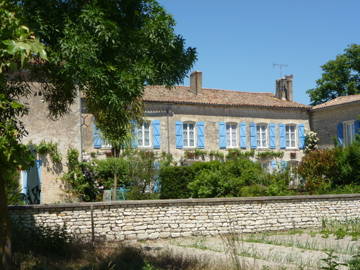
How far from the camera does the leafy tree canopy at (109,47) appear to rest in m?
6.79

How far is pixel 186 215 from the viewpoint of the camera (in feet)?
42.0

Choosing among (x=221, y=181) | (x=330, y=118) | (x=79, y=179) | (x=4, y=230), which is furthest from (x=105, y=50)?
(x=330, y=118)

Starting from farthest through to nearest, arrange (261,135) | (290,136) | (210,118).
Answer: (290,136)
(261,135)
(210,118)

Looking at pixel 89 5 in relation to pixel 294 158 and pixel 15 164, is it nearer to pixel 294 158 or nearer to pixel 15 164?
pixel 15 164

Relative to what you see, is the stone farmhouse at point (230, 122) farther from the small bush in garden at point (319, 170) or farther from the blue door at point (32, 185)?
the small bush in garden at point (319, 170)

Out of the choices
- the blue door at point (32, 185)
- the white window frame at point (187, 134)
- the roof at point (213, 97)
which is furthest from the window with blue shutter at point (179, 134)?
the blue door at point (32, 185)

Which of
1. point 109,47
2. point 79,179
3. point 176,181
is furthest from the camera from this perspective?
point 176,181

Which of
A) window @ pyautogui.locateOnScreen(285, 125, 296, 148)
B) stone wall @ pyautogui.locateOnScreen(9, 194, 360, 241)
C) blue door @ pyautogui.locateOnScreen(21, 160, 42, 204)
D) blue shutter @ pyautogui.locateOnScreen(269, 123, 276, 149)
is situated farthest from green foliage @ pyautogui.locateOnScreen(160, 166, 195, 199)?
window @ pyautogui.locateOnScreen(285, 125, 296, 148)

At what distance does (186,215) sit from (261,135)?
52.4ft

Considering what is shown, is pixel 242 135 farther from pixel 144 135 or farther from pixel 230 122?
pixel 144 135

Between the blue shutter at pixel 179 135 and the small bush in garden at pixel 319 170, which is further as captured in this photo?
the blue shutter at pixel 179 135

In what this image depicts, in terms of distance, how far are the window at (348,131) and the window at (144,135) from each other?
1099cm

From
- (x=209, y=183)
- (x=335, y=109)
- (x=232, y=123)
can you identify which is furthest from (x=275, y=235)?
(x=335, y=109)

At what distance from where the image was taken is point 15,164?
15.1 ft
